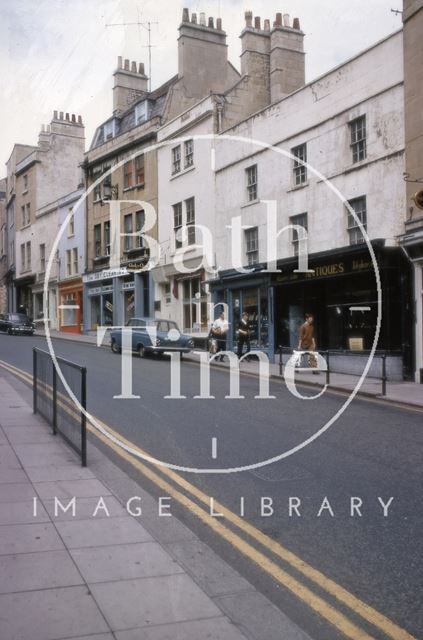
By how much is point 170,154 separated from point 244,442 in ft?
82.2

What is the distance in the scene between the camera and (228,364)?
21891 mm

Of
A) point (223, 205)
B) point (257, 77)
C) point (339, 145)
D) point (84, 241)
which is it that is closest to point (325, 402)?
point (339, 145)

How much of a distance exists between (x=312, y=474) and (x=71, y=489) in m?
2.72

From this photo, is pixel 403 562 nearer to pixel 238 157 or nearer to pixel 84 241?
pixel 238 157

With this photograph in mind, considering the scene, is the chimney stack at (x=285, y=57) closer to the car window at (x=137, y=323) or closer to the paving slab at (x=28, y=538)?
the car window at (x=137, y=323)

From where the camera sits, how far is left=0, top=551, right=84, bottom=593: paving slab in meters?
4.23

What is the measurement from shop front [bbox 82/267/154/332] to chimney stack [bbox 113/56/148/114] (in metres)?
10.8

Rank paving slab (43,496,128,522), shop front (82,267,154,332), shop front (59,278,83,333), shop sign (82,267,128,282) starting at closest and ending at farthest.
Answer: paving slab (43,496,128,522)
shop front (82,267,154,332)
shop sign (82,267,128,282)
shop front (59,278,83,333)

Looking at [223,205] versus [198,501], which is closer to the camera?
[198,501]

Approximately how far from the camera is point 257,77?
1151 inches

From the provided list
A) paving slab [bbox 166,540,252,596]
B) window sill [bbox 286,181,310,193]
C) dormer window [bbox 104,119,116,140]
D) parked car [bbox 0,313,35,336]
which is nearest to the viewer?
paving slab [bbox 166,540,252,596]

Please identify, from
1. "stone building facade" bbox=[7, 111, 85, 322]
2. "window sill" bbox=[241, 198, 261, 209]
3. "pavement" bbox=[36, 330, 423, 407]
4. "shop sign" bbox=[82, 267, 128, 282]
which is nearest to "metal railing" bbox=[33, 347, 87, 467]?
"pavement" bbox=[36, 330, 423, 407]

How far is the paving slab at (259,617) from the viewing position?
148 inches

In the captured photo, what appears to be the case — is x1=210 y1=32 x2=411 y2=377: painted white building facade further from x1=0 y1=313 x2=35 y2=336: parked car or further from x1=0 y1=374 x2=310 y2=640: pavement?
x1=0 y1=313 x2=35 y2=336: parked car
